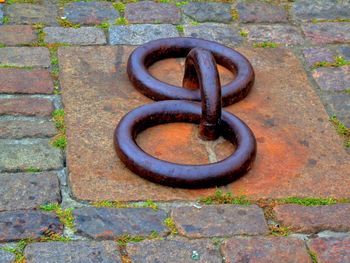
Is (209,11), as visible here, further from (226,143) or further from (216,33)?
(226,143)

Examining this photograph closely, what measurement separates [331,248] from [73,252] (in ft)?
3.24

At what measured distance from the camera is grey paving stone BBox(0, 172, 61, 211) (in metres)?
3.28

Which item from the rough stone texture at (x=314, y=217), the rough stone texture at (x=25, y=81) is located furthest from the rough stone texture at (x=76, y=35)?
the rough stone texture at (x=314, y=217)

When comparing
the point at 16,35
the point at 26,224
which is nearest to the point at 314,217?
the point at 26,224

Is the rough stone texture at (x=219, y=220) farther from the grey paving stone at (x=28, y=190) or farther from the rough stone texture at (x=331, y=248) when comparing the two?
the grey paving stone at (x=28, y=190)

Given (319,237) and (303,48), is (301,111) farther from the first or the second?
→ (319,237)

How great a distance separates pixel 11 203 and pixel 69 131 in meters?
0.60

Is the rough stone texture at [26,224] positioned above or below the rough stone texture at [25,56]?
above

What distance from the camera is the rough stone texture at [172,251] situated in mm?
3049

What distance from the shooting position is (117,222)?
10.6 ft

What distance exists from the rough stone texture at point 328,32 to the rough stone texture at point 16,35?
1594 millimetres

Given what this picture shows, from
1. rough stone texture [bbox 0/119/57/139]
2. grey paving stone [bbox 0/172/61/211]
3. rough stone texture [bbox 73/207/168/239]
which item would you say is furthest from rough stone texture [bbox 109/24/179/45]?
rough stone texture [bbox 73/207/168/239]

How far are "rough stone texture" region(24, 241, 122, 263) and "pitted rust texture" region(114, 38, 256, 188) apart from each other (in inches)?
18.3

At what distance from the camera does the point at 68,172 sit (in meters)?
3.51
